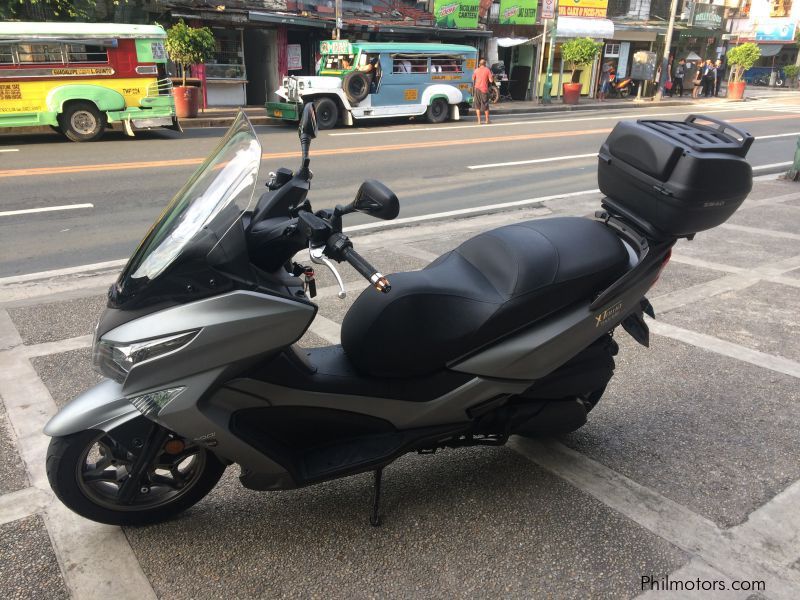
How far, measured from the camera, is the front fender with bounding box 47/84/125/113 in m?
13.6

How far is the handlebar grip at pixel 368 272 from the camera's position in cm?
213

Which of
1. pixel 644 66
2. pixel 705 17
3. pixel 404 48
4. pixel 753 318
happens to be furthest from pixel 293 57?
pixel 705 17

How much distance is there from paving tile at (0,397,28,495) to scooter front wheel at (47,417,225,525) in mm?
482

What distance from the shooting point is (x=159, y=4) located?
19391 mm

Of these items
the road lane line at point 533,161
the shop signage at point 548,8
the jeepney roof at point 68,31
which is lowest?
the road lane line at point 533,161

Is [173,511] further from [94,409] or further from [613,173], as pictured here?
[613,173]

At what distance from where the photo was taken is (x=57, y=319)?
4883 mm

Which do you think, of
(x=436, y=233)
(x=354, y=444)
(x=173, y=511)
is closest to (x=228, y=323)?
(x=354, y=444)

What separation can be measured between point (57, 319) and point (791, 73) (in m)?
54.9

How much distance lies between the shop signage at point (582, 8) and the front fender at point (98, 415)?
32990mm

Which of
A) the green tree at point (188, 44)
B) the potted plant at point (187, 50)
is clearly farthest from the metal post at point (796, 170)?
the green tree at point (188, 44)

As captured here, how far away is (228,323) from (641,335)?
6.89 feet

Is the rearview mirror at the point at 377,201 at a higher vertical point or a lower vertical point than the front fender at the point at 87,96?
higher

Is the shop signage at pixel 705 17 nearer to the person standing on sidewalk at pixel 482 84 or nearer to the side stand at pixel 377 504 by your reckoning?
the person standing on sidewalk at pixel 482 84
